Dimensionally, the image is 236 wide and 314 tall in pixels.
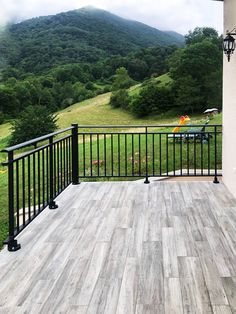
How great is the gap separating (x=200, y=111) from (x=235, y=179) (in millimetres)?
21593

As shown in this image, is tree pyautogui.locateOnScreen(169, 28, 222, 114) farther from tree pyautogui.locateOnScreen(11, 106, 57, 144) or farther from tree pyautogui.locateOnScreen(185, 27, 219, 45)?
tree pyautogui.locateOnScreen(11, 106, 57, 144)

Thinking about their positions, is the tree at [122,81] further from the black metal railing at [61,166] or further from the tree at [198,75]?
the black metal railing at [61,166]

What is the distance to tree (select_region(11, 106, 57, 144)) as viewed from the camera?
68.6 feet

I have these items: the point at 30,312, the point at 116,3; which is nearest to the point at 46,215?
the point at 30,312

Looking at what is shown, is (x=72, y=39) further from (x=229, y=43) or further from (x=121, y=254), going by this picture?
(x=121, y=254)

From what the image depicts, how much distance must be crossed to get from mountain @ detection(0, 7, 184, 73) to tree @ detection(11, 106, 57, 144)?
22.8 feet

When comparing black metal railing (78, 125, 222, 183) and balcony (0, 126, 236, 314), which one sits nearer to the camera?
balcony (0, 126, 236, 314)

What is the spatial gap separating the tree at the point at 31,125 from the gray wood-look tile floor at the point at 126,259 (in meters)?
17.6

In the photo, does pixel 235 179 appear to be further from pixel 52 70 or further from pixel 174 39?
pixel 174 39

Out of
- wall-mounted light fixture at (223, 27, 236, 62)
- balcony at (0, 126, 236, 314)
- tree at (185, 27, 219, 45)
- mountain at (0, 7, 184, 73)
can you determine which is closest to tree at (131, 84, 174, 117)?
mountain at (0, 7, 184, 73)

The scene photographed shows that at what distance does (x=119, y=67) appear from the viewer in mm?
30547

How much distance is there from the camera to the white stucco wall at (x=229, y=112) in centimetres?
425

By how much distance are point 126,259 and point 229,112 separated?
9.21ft

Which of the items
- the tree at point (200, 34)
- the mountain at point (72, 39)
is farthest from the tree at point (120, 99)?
the tree at point (200, 34)
